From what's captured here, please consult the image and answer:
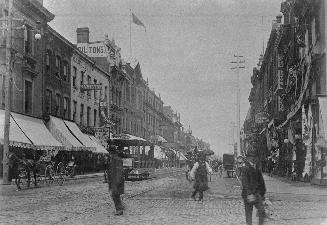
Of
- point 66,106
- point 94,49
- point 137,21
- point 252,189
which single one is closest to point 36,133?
point 66,106

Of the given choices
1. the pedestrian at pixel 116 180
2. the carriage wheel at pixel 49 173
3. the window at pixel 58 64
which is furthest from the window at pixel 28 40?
the pedestrian at pixel 116 180

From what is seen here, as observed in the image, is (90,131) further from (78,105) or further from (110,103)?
(110,103)

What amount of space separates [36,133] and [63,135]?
351 cm

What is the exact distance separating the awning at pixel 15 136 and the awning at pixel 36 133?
0.38 m

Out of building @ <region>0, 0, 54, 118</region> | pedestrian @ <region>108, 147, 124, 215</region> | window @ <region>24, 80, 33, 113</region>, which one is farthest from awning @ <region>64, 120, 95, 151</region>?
pedestrian @ <region>108, 147, 124, 215</region>

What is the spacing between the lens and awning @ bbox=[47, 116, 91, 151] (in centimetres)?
3103

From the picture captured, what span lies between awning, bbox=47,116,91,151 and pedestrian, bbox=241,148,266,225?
74.7 ft

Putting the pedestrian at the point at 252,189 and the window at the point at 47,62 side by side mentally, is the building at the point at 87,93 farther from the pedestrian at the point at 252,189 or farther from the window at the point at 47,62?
the pedestrian at the point at 252,189

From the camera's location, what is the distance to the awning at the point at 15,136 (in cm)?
2428

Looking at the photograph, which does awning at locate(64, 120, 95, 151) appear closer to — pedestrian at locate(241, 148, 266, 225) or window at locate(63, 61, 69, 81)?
window at locate(63, 61, 69, 81)

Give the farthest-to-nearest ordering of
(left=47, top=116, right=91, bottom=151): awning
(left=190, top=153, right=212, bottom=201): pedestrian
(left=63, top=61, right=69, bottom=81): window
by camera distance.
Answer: (left=63, top=61, right=69, bottom=81): window
(left=47, top=116, right=91, bottom=151): awning
(left=190, top=153, right=212, bottom=201): pedestrian

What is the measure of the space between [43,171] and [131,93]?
23.4 m

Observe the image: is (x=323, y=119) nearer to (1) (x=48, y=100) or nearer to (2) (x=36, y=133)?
(2) (x=36, y=133)

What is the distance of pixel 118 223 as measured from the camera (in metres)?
9.87
